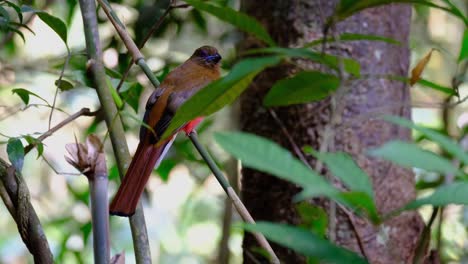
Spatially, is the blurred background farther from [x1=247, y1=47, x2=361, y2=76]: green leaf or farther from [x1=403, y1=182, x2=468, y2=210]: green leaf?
[x1=403, y1=182, x2=468, y2=210]: green leaf

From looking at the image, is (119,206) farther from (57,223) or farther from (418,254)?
(57,223)

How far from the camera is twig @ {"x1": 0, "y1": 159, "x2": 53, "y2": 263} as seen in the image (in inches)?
46.6

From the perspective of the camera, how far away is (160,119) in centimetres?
201

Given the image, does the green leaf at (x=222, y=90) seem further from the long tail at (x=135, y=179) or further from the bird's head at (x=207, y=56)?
the bird's head at (x=207, y=56)

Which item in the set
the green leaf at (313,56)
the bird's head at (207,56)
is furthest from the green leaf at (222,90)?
the bird's head at (207,56)

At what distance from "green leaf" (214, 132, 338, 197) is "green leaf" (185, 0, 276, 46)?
0.23 m

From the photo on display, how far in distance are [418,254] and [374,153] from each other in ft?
1.42

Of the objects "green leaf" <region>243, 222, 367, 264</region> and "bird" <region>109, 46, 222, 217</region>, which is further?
"bird" <region>109, 46, 222, 217</region>

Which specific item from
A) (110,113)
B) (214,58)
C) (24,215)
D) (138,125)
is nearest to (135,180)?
(110,113)

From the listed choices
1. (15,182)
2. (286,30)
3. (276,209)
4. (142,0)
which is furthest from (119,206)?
(142,0)

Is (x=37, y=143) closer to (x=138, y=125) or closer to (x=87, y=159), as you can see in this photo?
(x=87, y=159)

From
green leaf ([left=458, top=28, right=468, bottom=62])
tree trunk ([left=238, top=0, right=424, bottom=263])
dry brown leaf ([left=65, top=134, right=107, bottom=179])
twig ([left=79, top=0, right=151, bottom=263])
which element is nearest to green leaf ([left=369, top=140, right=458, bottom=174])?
dry brown leaf ([left=65, top=134, right=107, bottom=179])

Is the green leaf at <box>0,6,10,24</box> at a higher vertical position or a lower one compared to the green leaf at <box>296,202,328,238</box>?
higher

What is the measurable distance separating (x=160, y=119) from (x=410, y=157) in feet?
4.69
